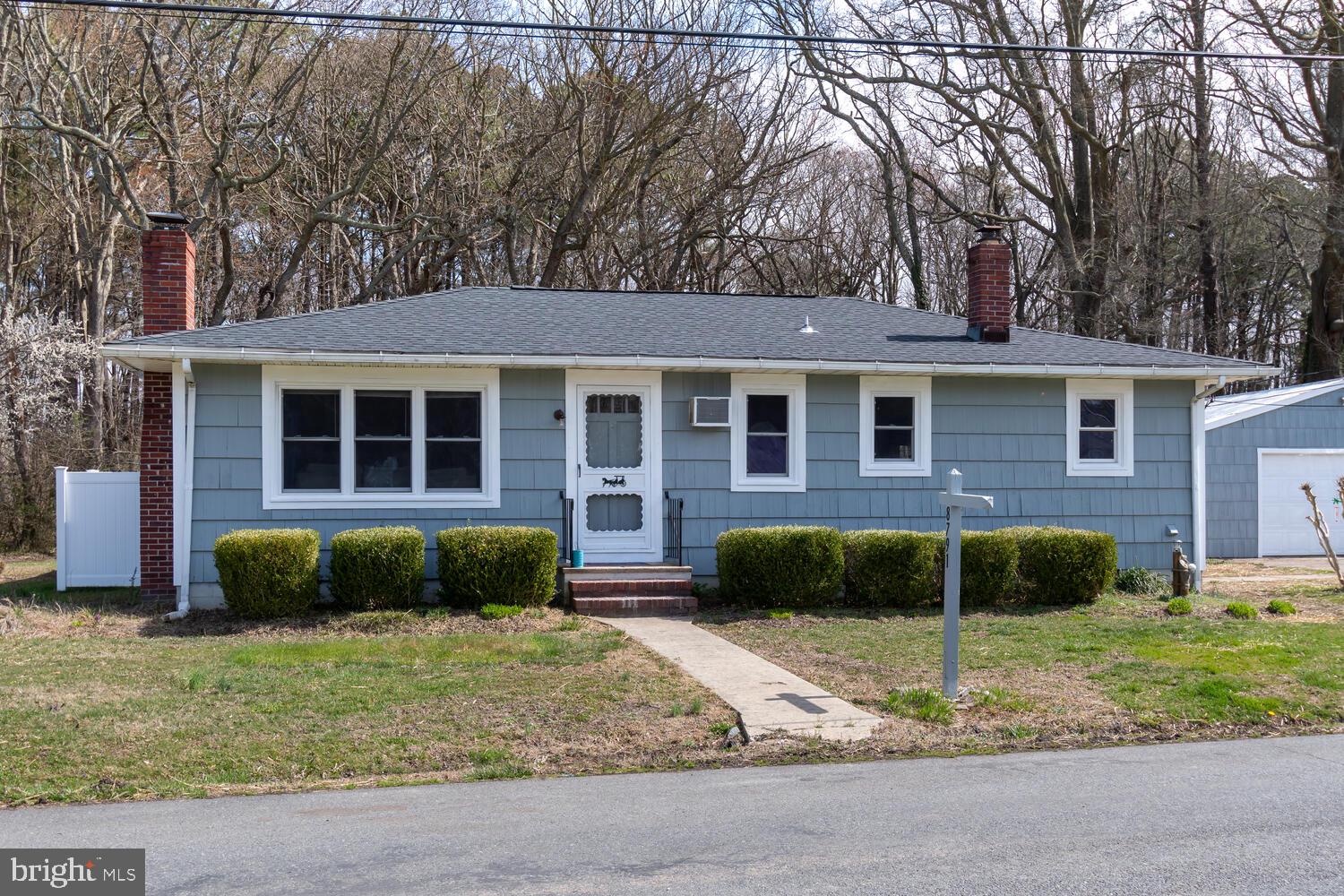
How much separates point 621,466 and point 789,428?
81.0 inches

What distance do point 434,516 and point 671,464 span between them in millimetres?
2748

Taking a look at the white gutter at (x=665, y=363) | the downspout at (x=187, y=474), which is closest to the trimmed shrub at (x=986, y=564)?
the white gutter at (x=665, y=363)

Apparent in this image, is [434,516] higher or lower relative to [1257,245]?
lower

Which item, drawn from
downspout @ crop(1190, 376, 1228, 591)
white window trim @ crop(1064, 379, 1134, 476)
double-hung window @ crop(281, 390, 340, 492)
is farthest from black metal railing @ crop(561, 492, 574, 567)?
downspout @ crop(1190, 376, 1228, 591)

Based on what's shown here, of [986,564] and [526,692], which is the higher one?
[986,564]

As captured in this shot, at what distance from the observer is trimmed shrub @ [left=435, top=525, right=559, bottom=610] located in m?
11.4

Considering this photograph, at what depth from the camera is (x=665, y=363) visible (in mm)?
12469

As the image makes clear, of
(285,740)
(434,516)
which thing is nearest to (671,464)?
(434,516)

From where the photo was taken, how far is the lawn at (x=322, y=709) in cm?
608

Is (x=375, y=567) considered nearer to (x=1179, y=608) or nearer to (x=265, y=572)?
(x=265, y=572)

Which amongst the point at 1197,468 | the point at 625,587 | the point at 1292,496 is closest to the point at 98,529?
the point at 625,587

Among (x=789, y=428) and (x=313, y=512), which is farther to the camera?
(x=789, y=428)

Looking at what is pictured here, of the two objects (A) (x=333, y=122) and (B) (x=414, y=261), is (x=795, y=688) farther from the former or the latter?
(B) (x=414, y=261)

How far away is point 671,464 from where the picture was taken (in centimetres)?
1292
